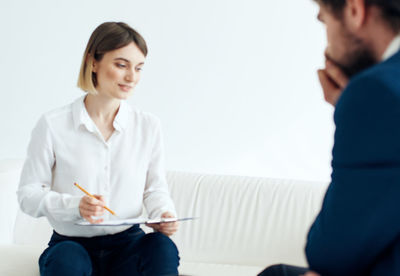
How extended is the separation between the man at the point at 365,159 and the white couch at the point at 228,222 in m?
1.41

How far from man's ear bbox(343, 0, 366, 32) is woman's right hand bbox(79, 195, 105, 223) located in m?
0.97

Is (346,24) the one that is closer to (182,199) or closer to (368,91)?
(368,91)

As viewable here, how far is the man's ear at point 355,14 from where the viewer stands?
2.59 feet

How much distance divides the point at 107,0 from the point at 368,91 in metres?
2.67

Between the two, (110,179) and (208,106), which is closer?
(110,179)

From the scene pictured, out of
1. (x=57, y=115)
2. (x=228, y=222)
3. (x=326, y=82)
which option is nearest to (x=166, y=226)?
(x=57, y=115)

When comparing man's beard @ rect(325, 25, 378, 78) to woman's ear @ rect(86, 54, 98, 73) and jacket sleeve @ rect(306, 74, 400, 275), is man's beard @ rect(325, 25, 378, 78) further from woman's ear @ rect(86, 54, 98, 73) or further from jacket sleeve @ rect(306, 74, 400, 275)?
woman's ear @ rect(86, 54, 98, 73)

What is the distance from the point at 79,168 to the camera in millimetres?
1749

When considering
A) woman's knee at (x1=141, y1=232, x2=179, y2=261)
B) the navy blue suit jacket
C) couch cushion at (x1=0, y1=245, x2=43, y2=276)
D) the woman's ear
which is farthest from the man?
couch cushion at (x1=0, y1=245, x2=43, y2=276)

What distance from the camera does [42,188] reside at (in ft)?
5.60

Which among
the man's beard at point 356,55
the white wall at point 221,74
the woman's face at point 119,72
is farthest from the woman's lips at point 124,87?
the white wall at point 221,74

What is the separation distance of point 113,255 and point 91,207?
218mm

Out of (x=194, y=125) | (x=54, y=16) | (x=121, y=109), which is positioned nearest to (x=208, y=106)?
(x=194, y=125)

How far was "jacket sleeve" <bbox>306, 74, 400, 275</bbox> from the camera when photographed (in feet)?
2.34
